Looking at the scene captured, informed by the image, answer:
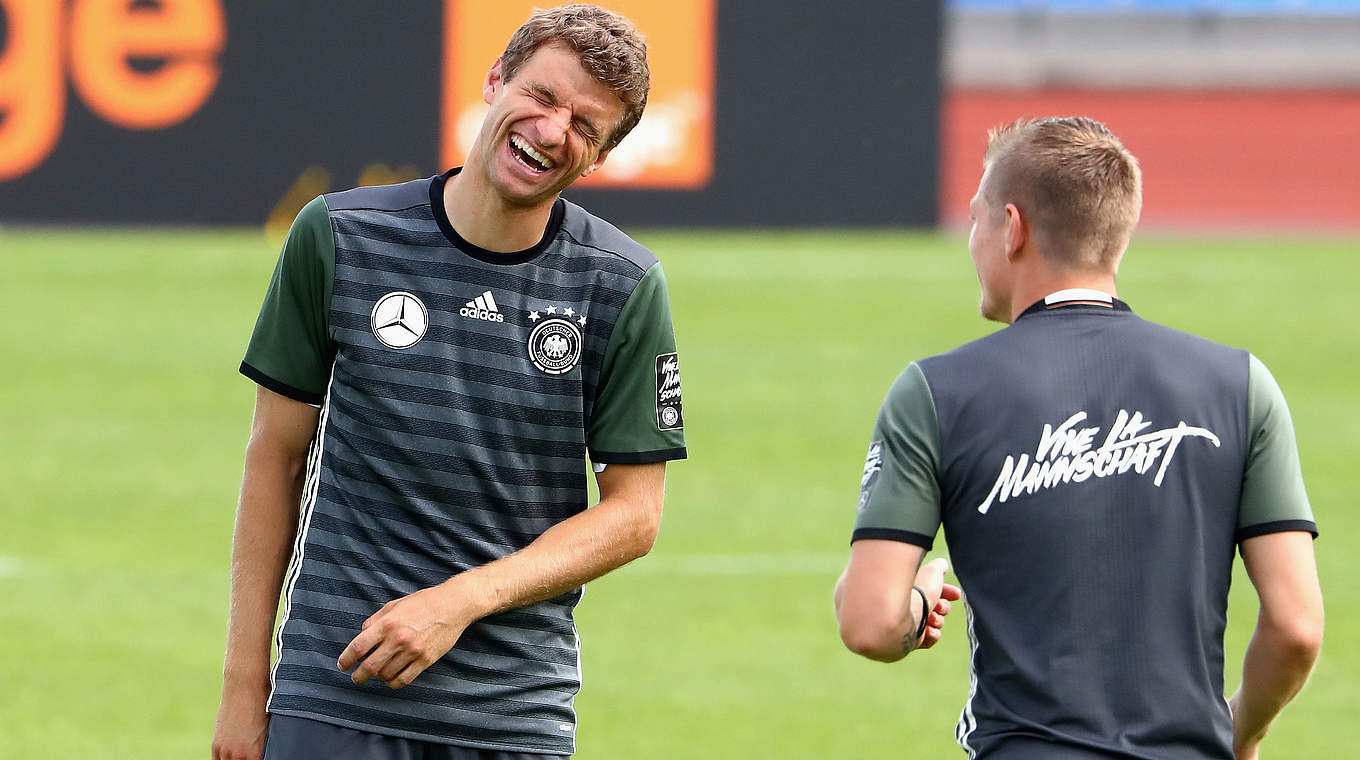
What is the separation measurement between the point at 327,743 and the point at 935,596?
3.31ft

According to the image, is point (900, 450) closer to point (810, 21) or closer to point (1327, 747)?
point (1327, 747)

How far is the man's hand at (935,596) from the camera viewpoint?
2939mm

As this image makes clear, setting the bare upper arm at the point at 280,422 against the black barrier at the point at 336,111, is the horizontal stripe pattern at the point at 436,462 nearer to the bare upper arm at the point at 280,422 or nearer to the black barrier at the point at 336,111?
the bare upper arm at the point at 280,422

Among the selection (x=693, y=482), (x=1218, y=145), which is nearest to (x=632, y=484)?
(x=693, y=482)

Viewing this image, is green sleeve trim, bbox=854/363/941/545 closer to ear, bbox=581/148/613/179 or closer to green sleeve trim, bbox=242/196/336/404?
ear, bbox=581/148/613/179

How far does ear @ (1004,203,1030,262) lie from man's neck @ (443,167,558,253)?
76 centimetres

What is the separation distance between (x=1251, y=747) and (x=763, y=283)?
13.2m

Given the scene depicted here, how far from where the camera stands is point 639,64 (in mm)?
3176

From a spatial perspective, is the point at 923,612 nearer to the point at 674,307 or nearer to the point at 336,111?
the point at 674,307

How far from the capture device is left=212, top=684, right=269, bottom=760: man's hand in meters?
3.14

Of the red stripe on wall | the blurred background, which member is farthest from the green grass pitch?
the red stripe on wall

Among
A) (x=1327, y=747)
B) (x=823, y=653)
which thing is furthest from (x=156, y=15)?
(x=1327, y=747)

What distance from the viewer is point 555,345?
10.3ft

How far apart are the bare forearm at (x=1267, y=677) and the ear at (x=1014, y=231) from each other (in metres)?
0.68
